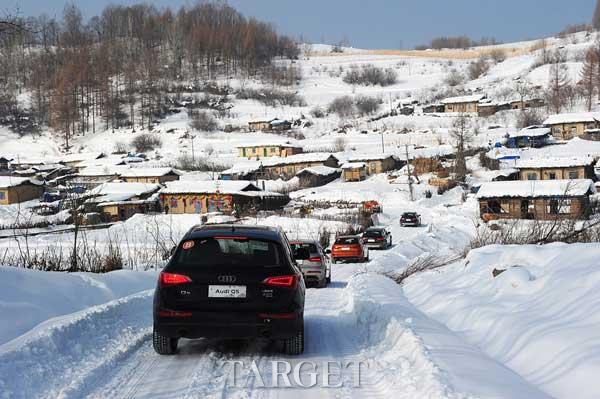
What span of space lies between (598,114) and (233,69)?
107575mm

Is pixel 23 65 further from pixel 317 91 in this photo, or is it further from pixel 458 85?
pixel 458 85

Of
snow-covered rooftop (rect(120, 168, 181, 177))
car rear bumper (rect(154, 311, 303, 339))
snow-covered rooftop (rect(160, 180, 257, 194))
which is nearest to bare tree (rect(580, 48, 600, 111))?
snow-covered rooftop (rect(160, 180, 257, 194))

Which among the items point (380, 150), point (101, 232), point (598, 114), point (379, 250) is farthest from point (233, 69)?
point (379, 250)

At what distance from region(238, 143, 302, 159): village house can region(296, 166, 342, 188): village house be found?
1916 centimetres

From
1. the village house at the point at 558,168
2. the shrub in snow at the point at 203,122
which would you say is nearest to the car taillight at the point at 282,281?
the village house at the point at 558,168

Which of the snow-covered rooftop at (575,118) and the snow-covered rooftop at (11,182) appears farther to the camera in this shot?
the snow-covered rooftop at (575,118)

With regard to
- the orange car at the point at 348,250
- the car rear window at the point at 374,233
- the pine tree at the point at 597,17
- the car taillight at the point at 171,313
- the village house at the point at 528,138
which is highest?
the pine tree at the point at 597,17

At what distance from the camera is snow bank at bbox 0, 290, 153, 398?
5.89m

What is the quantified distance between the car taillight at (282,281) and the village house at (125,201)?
6359 cm

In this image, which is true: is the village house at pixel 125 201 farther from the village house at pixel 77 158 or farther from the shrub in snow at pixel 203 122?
the shrub in snow at pixel 203 122

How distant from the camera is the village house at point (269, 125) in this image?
429 ft

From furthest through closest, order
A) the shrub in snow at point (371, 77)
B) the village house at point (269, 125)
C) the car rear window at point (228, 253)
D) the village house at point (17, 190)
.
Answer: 1. the shrub in snow at point (371, 77)
2. the village house at point (269, 125)
3. the village house at point (17, 190)
4. the car rear window at point (228, 253)

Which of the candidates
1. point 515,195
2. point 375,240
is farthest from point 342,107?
point 375,240

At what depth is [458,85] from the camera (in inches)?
6348
